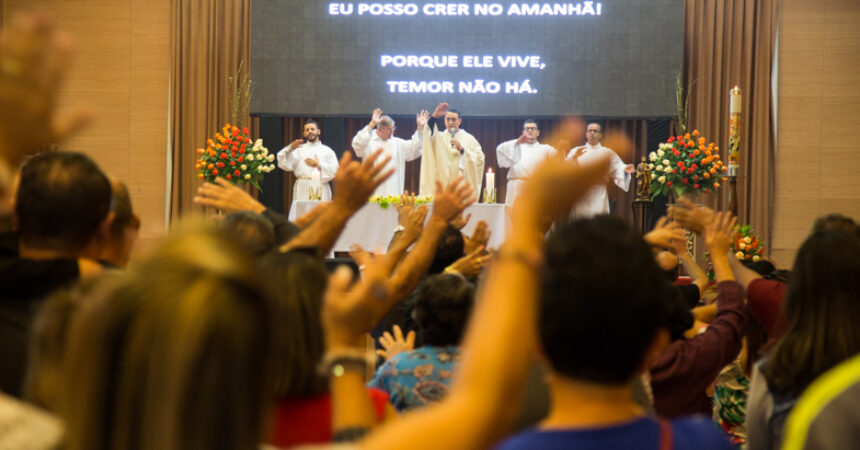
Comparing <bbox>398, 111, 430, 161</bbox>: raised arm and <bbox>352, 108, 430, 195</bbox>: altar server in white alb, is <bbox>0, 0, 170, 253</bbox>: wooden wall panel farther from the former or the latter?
<bbox>398, 111, 430, 161</bbox>: raised arm

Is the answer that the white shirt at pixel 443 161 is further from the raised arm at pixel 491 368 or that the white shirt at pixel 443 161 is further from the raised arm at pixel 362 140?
the raised arm at pixel 491 368

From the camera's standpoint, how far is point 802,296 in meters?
1.75

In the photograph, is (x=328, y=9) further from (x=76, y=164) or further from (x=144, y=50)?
(x=76, y=164)

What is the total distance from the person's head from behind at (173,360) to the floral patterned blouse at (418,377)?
1152 millimetres

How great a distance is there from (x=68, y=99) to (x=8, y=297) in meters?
9.55

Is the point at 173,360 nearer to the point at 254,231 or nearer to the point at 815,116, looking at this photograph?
the point at 254,231

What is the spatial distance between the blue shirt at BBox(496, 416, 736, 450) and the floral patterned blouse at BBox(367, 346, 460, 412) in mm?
925

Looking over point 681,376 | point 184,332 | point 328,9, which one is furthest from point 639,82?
point 184,332

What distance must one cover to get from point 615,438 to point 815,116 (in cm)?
992

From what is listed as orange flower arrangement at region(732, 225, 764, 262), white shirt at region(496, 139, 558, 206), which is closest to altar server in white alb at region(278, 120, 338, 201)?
white shirt at region(496, 139, 558, 206)

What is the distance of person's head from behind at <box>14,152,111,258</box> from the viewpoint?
153cm

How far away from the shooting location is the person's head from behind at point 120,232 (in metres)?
1.87

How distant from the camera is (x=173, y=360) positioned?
72 cm

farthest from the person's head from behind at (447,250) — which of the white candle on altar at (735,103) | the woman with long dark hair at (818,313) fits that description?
the white candle on altar at (735,103)
